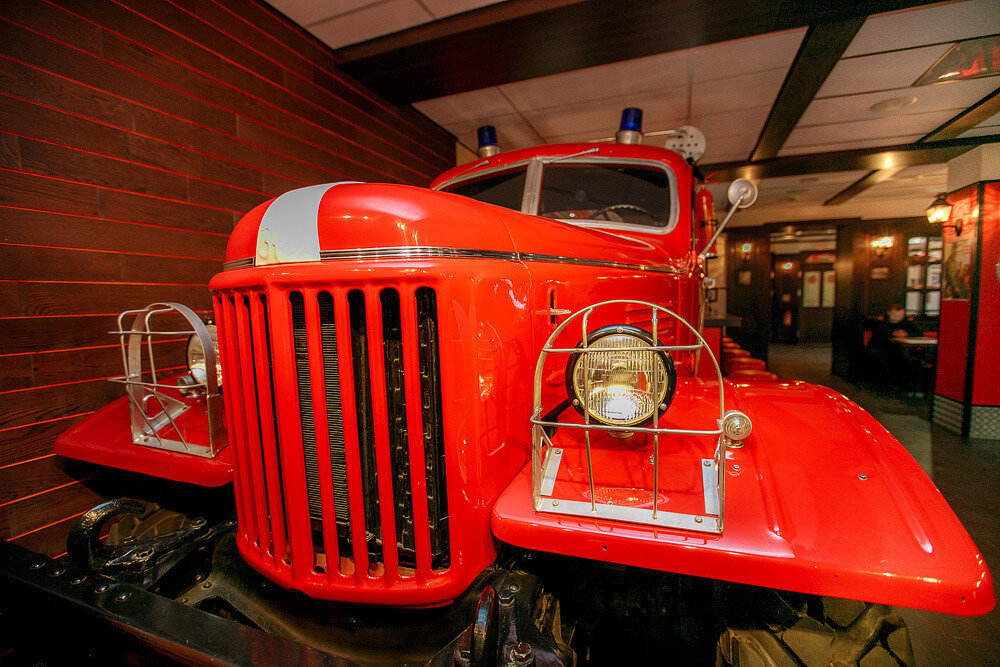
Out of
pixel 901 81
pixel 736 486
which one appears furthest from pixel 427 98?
pixel 901 81

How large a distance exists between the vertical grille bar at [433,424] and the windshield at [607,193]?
1357mm

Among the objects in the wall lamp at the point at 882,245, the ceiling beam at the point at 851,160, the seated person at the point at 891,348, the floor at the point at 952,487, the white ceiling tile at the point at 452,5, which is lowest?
the floor at the point at 952,487

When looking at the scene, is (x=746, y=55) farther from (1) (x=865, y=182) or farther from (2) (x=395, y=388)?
(1) (x=865, y=182)

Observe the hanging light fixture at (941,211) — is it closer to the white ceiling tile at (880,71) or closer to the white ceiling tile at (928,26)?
the white ceiling tile at (880,71)

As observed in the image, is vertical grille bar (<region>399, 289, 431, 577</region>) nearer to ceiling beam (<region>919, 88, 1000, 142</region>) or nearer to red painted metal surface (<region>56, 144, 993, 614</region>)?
red painted metal surface (<region>56, 144, 993, 614</region>)

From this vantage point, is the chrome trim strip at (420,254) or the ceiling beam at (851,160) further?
the ceiling beam at (851,160)

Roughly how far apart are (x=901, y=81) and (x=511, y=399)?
5574mm

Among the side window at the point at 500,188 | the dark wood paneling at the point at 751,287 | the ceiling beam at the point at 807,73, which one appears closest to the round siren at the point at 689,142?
the ceiling beam at the point at 807,73

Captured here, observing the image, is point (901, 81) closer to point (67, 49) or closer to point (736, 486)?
point (736, 486)

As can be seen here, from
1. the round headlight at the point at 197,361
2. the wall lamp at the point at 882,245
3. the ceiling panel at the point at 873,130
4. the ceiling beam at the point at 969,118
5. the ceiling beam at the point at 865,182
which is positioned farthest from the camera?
the wall lamp at the point at 882,245

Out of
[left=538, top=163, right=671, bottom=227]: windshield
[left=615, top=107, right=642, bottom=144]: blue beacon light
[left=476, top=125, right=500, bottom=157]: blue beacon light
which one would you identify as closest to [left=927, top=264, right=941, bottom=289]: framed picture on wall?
[left=615, top=107, right=642, bottom=144]: blue beacon light

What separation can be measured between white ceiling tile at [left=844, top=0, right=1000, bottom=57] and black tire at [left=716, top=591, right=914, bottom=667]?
A: 418cm

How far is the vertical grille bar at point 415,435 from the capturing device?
102 centimetres

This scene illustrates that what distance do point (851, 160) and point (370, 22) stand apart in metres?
6.85
